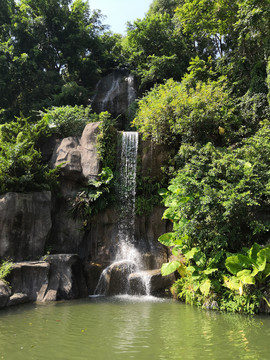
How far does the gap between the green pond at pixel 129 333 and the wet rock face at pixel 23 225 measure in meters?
2.69

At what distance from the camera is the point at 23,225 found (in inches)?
405

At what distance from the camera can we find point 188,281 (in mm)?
8523

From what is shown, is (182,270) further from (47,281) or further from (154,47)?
(154,47)

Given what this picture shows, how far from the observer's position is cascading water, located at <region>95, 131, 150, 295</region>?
9.59 m

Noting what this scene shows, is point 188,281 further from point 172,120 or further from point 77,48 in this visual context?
point 77,48

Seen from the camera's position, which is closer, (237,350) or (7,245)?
(237,350)

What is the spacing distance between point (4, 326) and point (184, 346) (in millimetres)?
3536

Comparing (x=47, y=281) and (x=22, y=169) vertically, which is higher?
(x=22, y=169)

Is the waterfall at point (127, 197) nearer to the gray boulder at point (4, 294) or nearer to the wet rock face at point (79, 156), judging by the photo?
the wet rock face at point (79, 156)

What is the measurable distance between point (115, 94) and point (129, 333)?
721 inches

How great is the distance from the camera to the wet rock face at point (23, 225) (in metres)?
9.94

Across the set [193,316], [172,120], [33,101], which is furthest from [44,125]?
[193,316]

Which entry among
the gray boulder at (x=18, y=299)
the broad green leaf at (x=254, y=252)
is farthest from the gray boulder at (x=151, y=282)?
the gray boulder at (x=18, y=299)

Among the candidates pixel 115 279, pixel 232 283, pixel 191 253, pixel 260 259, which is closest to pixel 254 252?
pixel 260 259
